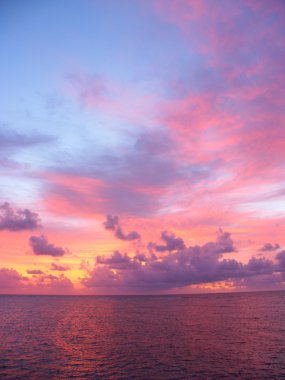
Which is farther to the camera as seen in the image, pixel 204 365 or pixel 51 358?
pixel 51 358

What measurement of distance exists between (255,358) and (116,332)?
38.4 meters

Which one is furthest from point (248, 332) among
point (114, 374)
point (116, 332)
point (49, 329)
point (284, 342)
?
point (49, 329)

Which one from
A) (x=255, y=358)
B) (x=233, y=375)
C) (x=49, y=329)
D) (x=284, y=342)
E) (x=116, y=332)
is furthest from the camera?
(x=49, y=329)

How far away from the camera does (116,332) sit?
79.1 m

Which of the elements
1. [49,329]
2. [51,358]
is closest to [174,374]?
[51,358]

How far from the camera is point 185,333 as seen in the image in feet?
246

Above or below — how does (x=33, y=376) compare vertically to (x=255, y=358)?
above

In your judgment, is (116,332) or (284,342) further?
(116,332)

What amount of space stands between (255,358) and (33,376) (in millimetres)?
32809

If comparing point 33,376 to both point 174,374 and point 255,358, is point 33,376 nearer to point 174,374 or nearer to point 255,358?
point 174,374

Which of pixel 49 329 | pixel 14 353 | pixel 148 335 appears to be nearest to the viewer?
pixel 14 353

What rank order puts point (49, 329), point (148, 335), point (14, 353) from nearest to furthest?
point (14, 353) → point (148, 335) → point (49, 329)

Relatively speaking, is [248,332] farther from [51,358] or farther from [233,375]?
[51,358]

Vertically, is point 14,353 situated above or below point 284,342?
above
